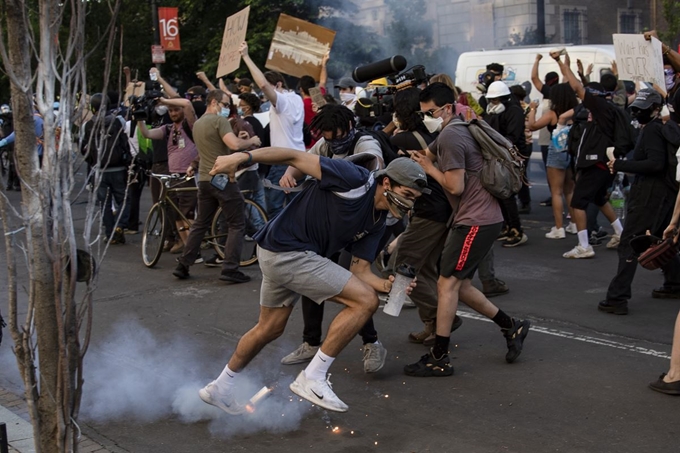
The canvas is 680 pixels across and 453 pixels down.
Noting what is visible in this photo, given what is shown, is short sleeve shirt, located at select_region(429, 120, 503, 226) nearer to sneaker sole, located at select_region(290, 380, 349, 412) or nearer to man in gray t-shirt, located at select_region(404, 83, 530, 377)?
man in gray t-shirt, located at select_region(404, 83, 530, 377)

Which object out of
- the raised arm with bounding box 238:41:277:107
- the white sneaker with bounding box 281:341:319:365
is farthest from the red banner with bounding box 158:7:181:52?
the white sneaker with bounding box 281:341:319:365

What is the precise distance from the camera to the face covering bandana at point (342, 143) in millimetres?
5707

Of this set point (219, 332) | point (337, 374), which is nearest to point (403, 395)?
point (337, 374)

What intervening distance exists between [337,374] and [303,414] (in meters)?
0.78

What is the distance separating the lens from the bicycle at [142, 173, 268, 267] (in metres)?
9.58

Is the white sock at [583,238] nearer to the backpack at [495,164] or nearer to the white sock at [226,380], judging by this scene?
the backpack at [495,164]

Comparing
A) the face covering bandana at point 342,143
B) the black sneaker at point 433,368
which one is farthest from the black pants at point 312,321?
the face covering bandana at point 342,143

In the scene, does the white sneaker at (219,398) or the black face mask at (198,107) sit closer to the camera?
the white sneaker at (219,398)

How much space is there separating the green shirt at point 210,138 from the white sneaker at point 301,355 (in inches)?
118

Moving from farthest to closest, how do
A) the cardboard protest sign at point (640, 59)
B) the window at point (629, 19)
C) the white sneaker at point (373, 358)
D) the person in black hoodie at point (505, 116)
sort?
the window at point (629, 19)
the person in black hoodie at point (505, 116)
the cardboard protest sign at point (640, 59)
the white sneaker at point (373, 358)

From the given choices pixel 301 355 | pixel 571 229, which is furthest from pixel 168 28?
pixel 301 355

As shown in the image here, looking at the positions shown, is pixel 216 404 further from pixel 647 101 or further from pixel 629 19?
pixel 629 19

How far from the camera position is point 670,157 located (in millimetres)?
6902

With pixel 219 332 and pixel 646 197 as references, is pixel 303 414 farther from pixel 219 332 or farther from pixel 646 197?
pixel 646 197
